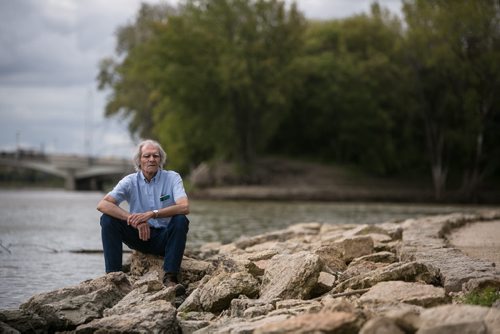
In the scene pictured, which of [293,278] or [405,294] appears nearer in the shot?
[405,294]

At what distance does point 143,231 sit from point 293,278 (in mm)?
1750

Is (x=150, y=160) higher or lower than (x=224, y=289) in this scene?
higher

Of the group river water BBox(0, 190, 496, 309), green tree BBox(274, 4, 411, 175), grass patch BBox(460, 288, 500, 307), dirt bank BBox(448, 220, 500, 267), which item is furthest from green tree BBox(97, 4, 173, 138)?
grass patch BBox(460, 288, 500, 307)

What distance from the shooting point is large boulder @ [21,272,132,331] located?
6746 mm

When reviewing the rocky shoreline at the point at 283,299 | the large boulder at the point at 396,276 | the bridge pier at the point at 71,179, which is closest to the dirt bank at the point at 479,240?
the rocky shoreline at the point at 283,299

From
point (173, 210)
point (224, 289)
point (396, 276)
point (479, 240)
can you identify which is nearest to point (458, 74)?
point (479, 240)

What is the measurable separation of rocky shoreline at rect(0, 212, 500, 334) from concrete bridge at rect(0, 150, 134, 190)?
6187cm

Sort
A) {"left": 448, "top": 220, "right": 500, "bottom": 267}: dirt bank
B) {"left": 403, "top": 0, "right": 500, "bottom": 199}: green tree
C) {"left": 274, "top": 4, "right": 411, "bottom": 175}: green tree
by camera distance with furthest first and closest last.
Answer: {"left": 274, "top": 4, "right": 411, "bottom": 175}: green tree
{"left": 403, "top": 0, "right": 500, "bottom": 199}: green tree
{"left": 448, "top": 220, "right": 500, "bottom": 267}: dirt bank

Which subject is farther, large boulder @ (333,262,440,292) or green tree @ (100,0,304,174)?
green tree @ (100,0,304,174)

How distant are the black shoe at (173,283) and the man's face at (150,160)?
1.10 m

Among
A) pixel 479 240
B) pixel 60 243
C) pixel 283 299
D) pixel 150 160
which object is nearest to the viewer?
pixel 283 299

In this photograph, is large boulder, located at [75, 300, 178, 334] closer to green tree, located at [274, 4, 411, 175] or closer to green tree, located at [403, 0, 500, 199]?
green tree, located at [403, 0, 500, 199]

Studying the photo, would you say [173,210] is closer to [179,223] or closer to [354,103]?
[179,223]

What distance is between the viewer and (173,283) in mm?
7930
